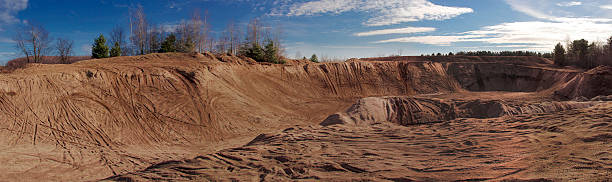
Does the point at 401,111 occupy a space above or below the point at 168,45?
below

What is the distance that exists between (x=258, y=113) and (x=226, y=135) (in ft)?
9.06

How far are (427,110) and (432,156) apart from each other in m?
7.20

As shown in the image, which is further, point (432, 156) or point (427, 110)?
point (427, 110)

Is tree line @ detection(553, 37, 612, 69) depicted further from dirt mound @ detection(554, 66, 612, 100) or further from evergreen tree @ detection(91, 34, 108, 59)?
evergreen tree @ detection(91, 34, 108, 59)

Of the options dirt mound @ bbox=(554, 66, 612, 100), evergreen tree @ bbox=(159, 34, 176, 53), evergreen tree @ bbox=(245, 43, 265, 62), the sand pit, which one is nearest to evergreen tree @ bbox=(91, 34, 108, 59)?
evergreen tree @ bbox=(159, 34, 176, 53)

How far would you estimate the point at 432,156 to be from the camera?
5.42 metres

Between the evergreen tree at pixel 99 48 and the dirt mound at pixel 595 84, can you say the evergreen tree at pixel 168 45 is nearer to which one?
the evergreen tree at pixel 99 48

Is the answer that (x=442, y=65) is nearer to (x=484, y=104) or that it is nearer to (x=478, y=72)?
(x=478, y=72)

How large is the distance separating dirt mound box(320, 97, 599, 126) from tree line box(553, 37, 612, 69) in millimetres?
30353

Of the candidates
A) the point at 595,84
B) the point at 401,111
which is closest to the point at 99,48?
the point at 401,111

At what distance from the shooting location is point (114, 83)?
1330cm

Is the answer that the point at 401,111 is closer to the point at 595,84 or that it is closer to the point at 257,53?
the point at 595,84

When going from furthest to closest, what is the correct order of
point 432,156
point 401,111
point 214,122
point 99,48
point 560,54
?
point 560,54 → point 99,48 → point 214,122 → point 401,111 → point 432,156

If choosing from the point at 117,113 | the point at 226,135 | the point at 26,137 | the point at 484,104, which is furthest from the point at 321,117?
the point at 26,137
